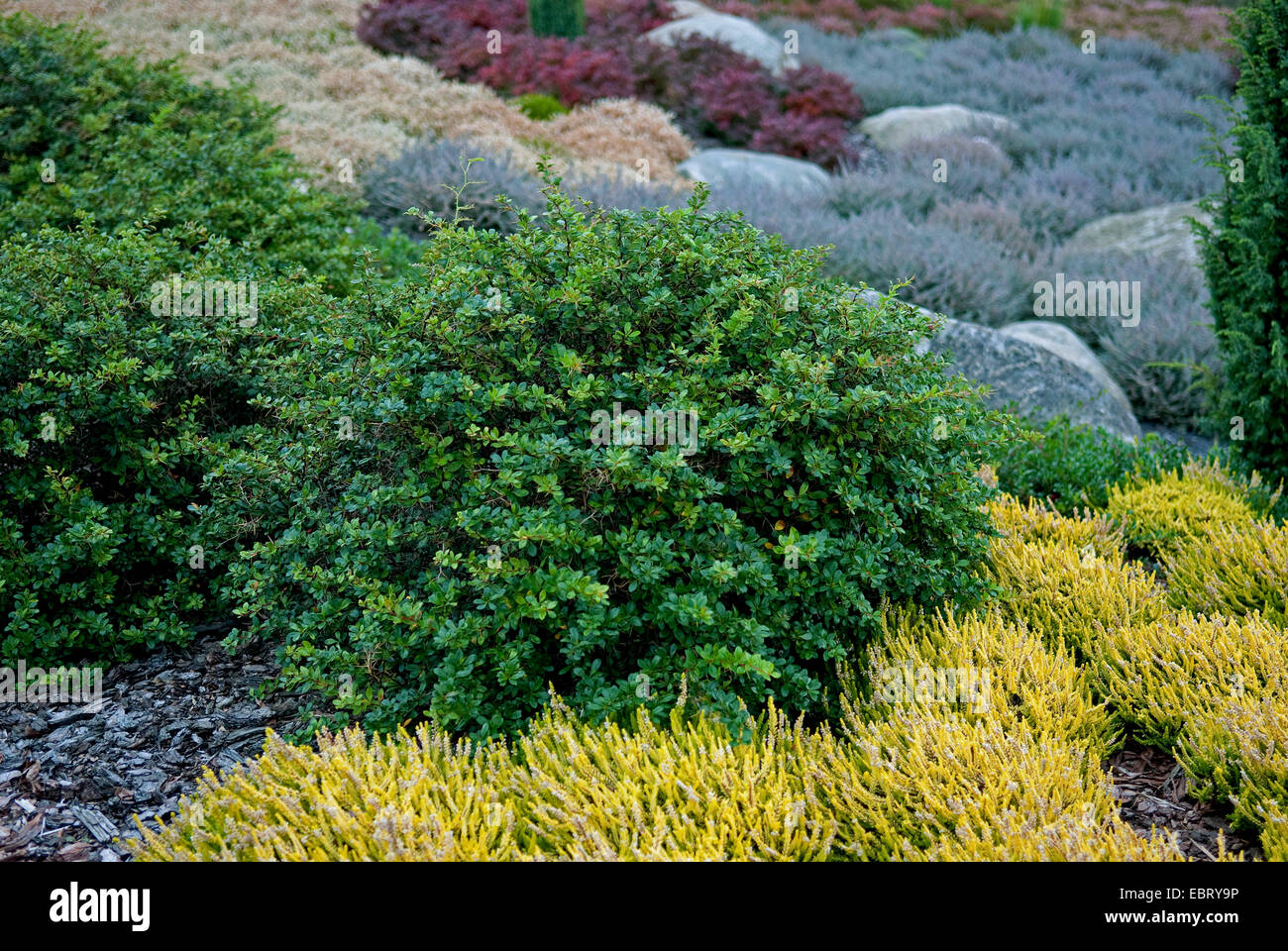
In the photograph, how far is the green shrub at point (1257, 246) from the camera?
509 cm

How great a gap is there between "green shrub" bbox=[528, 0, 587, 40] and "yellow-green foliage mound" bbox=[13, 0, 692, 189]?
2.42 m

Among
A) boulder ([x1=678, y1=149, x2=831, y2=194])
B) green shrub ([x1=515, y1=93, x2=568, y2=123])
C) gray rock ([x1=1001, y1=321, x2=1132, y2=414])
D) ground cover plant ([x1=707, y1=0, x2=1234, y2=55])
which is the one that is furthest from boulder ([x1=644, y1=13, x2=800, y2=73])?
gray rock ([x1=1001, y1=321, x2=1132, y2=414])

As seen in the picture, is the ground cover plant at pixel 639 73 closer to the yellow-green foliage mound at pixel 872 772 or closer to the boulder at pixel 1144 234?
the boulder at pixel 1144 234

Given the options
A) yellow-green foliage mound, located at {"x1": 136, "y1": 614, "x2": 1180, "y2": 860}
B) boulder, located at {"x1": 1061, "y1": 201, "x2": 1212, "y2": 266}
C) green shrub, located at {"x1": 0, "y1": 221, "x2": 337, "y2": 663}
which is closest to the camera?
yellow-green foliage mound, located at {"x1": 136, "y1": 614, "x2": 1180, "y2": 860}

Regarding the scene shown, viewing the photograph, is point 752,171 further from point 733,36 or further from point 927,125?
point 733,36

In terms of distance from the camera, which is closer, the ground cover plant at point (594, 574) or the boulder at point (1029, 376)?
the ground cover plant at point (594, 574)

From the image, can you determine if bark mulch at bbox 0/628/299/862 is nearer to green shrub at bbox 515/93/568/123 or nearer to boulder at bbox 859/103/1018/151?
green shrub at bbox 515/93/568/123

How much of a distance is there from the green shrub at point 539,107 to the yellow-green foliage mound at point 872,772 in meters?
10.3

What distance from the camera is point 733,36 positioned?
1602cm

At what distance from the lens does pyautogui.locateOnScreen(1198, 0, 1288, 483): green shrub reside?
5.09 meters

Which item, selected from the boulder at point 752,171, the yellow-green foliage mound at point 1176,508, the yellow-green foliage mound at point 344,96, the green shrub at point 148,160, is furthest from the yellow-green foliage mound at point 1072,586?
the boulder at point 752,171

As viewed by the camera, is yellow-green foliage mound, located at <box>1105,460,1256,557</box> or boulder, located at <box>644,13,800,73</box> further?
boulder, located at <box>644,13,800,73</box>

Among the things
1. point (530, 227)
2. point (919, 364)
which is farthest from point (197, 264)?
point (919, 364)
